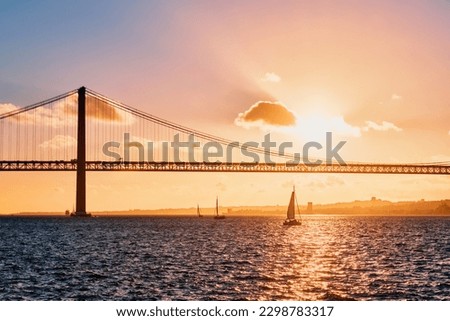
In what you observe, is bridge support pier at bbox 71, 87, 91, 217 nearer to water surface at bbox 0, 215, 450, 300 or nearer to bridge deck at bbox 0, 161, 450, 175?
bridge deck at bbox 0, 161, 450, 175

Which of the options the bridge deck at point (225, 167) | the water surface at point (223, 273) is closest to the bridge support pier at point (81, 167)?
the bridge deck at point (225, 167)

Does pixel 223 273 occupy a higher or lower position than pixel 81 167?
lower

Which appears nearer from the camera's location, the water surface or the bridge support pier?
the water surface

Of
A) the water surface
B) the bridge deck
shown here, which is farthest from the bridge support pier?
the water surface

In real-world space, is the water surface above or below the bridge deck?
below

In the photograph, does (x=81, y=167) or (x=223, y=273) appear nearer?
(x=223, y=273)

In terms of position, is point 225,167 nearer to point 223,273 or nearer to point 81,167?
point 81,167

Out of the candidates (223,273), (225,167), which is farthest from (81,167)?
(223,273)

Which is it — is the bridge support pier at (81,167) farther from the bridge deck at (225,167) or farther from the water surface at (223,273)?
the water surface at (223,273)

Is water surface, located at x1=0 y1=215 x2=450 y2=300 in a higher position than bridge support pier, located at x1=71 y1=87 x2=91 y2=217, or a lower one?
lower
